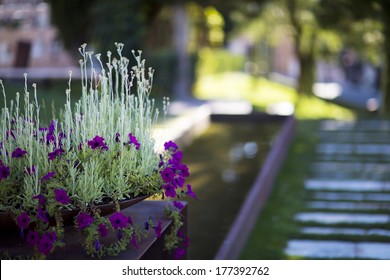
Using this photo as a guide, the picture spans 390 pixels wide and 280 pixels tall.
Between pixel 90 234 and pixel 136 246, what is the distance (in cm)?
23

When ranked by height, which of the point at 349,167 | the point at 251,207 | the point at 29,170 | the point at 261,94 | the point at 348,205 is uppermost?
the point at 29,170

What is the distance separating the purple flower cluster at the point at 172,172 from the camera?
128 inches

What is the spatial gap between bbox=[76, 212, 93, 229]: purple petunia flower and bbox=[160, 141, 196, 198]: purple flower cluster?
516 millimetres

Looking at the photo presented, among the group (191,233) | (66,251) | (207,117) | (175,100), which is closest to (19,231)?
(66,251)

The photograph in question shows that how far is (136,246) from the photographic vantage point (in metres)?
2.91

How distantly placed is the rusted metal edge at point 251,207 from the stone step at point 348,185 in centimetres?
41

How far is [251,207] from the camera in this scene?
5.55 m

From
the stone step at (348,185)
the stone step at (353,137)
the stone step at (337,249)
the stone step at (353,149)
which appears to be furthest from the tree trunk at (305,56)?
the stone step at (337,249)

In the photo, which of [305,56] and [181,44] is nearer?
[181,44]

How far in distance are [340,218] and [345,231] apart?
0.41 meters

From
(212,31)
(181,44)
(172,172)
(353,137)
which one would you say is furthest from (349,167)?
(212,31)

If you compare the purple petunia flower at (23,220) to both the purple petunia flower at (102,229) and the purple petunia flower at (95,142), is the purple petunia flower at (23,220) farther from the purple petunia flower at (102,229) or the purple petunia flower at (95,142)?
the purple petunia flower at (95,142)

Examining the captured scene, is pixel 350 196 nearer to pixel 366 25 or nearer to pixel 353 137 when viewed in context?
pixel 353 137
